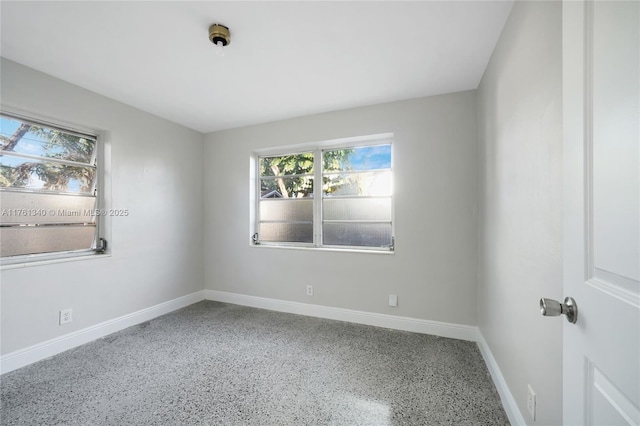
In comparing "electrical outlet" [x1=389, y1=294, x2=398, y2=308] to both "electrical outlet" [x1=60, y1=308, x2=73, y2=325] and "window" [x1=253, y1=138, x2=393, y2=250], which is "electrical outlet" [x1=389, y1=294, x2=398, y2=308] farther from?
"electrical outlet" [x1=60, y1=308, x2=73, y2=325]

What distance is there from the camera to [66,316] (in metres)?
2.44

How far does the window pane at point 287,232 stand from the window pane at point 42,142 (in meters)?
2.13

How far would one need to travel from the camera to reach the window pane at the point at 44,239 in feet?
7.26

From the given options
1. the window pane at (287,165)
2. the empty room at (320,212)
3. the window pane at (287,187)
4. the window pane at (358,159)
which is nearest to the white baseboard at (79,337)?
the empty room at (320,212)

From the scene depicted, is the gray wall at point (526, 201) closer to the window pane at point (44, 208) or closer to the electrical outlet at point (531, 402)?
the electrical outlet at point (531, 402)

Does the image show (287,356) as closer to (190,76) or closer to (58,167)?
(190,76)

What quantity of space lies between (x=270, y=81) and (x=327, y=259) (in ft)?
6.69

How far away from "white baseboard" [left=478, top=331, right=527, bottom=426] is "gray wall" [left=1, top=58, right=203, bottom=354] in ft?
11.8

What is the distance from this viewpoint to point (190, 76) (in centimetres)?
238

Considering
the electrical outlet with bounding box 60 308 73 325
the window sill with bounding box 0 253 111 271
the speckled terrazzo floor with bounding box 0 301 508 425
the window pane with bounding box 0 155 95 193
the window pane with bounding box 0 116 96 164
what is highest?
the window pane with bounding box 0 116 96 164

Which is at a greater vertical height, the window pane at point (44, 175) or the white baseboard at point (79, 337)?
the window pane at point (44, 175)

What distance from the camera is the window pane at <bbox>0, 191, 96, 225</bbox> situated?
2.21 m

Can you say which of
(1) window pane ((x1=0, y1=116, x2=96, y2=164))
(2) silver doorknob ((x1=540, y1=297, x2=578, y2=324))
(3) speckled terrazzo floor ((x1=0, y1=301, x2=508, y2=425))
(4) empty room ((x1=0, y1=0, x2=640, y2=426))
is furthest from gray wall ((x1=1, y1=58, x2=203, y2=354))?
(2) silver doorknob ((x1=540, y1=297, x2=578, y2=324))

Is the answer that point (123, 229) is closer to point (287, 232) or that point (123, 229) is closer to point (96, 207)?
point (96, 207)
